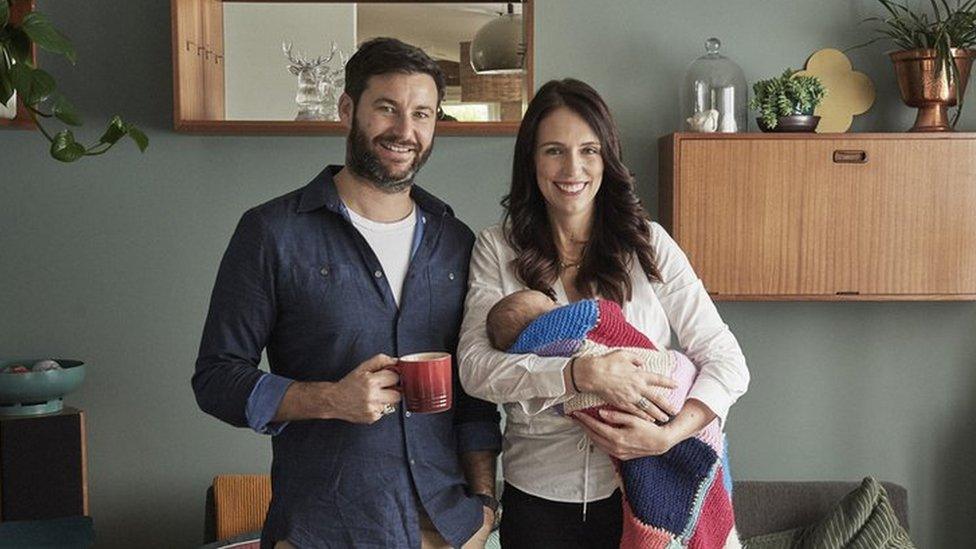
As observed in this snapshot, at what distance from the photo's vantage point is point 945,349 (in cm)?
371

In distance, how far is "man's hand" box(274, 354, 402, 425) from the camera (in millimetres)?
1851

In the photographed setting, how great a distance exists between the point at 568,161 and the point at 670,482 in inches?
24.8

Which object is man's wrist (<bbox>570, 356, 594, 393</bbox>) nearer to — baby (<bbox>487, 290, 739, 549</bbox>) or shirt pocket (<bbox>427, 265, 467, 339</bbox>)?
baby (<bbox>487, 290, 739, 549</bbox>)

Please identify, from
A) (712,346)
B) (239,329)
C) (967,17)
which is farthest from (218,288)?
(967,17)

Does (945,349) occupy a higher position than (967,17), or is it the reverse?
(967,17)

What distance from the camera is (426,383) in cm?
181

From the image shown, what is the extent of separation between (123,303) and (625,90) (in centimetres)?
175

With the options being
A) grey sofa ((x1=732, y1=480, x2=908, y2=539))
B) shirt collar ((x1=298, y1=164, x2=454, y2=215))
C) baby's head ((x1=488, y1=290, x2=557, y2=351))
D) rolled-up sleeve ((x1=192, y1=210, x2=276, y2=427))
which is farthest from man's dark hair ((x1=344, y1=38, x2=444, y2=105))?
grey sofa ((x1=732, y1=480, x2=908, y2=539))

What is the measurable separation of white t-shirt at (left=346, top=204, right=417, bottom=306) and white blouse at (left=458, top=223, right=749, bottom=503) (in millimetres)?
148

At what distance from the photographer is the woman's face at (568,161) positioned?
215cm

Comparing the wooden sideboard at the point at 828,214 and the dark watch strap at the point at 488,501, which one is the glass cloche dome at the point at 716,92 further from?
the dark watch strap at the point at 488,501

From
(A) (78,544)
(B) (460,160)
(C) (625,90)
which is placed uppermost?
(C) (625,90)

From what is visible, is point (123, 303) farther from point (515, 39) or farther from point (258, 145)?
point (515, 39)

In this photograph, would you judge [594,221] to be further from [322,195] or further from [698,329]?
[322,195]
